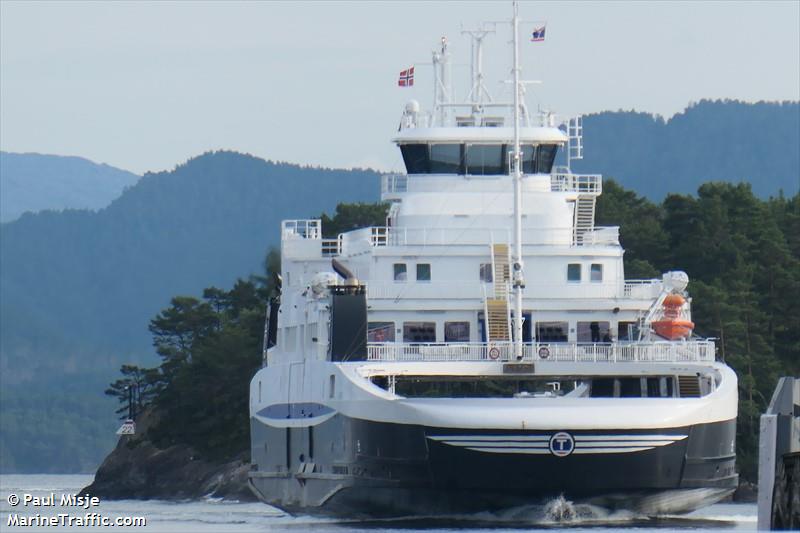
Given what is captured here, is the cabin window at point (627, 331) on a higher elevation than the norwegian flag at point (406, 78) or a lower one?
lower

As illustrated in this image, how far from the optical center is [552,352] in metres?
57.3

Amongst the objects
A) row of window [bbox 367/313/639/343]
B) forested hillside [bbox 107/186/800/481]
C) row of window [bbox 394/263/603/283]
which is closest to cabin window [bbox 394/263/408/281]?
row of window [bbox 394/263/603/283]

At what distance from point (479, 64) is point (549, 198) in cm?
590

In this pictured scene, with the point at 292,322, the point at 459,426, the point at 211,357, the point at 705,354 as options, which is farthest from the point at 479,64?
the point at 211,357

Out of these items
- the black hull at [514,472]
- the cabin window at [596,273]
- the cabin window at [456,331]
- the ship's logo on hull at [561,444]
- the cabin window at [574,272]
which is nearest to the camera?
the ship's logo on hull at [561,444]

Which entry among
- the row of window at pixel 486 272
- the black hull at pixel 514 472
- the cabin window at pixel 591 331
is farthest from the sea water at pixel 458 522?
the row of window at pixel 486 272

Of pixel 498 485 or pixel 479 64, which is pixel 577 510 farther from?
pixel 479 64

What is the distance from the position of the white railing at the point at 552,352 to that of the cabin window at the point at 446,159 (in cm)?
854

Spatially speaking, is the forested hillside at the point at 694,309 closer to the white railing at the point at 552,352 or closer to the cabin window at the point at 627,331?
the cabin window at the point at 627,331

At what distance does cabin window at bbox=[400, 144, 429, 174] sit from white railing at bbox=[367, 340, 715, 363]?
28.9 feet

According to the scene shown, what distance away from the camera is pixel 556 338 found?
59.4 metres

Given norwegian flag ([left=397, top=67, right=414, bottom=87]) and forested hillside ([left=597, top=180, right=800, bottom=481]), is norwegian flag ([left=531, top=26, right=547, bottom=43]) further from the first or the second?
forested hillside ([left=597, top=180, right=800, bottom=481])

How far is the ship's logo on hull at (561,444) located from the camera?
171 ft

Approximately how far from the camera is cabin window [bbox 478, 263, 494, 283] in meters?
60.3
